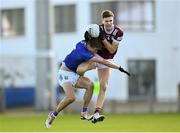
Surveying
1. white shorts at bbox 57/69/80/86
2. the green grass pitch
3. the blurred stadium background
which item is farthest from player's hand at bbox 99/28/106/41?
the blurred stadium background

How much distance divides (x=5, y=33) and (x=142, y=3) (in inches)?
463

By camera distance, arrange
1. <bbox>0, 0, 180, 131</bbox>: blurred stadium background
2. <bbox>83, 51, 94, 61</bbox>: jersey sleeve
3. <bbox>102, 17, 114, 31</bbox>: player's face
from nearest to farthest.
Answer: <bbox>102, 17, 114, 31</bbox>: player's face → <bbox>83, 51, 94, 61</bbox>: jersey sleeve → <bbox>0, 0, 180, 131</bbox>: blurred stadium background

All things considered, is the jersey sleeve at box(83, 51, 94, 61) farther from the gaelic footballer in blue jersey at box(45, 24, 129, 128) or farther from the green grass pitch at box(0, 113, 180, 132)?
the green grass pitch at box(0, 113, 180, 132)

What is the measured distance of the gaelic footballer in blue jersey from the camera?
16.1 m

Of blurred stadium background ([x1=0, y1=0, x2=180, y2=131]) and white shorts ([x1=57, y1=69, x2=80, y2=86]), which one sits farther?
blurred stadium background ([x1=0, y1=0, x2=180, y2=131])

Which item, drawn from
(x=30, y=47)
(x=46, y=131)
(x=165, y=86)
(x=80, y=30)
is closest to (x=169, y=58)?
(x=165, y=86)

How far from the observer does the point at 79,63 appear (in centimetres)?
1675

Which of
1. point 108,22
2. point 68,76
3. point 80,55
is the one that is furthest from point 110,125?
point 108,22

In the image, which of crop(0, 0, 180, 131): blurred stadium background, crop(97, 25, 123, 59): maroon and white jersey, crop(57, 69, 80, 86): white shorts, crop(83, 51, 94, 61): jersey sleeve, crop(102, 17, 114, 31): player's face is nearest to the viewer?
crop(102, 17, 114, 31): player's face

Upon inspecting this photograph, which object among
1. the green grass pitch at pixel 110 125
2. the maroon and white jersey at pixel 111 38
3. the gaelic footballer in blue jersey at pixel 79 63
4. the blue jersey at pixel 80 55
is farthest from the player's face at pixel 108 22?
the green grass pitch at pixel 110 125

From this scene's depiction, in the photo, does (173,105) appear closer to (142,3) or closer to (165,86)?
(165,86)

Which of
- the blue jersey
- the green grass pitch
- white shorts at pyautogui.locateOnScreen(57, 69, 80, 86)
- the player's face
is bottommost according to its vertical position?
the green grass pitch

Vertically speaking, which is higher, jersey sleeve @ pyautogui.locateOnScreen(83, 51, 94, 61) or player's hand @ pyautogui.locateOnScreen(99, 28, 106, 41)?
player's hand @ pyautogui.locateOnScreen(99, 28, 106, 41)

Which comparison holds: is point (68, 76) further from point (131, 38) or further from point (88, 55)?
point (131, 38)
